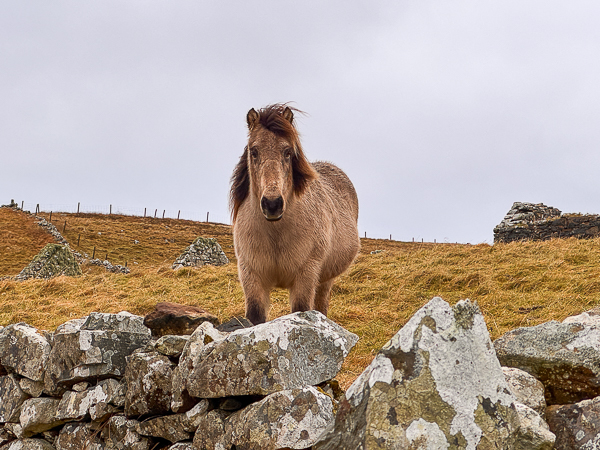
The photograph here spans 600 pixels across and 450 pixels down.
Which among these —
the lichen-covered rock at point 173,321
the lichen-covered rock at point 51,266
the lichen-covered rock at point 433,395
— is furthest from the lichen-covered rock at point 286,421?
the lichen-covered rock at point 51,266

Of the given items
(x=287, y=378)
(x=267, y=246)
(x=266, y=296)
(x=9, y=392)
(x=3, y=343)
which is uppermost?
(x=267, y=246)

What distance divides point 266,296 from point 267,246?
59 cm

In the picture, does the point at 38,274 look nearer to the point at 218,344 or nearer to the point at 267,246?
the point at 267,246

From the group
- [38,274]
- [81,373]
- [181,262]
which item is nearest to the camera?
[81,373]

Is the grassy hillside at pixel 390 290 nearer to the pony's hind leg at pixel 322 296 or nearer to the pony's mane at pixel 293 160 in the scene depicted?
the pony's hind leg at pixel 322 296

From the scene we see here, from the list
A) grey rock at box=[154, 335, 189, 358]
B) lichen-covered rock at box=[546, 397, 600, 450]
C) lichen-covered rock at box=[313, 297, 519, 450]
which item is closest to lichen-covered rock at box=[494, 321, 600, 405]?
lichen-covered rock at box=[546, 397, 600, 450]

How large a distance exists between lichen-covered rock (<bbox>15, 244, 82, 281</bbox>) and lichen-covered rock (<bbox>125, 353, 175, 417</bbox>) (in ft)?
51.5

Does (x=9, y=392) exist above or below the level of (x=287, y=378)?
below

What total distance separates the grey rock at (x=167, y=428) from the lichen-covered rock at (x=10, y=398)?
2326 millimetres

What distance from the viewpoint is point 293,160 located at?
5.05 m

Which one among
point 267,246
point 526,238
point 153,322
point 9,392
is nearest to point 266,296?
point 267,246

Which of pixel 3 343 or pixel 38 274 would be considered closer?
pixel 3 343

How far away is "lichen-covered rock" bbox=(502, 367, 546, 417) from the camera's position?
2.61m

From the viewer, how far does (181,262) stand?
19391 millimetres
